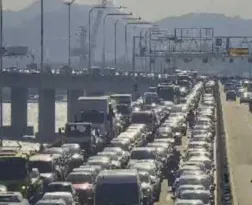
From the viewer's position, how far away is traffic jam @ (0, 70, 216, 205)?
35125 mm

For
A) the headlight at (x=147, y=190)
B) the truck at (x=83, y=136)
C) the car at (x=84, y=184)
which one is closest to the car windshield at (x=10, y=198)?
the car at (x=84, y=184)

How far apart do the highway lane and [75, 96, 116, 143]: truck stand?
7961 mm

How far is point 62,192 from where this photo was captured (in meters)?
37.7

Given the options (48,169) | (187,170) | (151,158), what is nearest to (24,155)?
(48,169)

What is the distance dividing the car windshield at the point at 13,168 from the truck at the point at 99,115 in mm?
26968

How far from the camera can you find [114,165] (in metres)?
49.2

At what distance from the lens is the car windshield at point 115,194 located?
34.3 m

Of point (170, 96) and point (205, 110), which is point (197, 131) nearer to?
A: point (205, 110)

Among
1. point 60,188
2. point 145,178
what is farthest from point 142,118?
point 60,188

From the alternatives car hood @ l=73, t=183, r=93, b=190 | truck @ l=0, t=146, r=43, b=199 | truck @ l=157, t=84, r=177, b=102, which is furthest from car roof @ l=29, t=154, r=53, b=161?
truck @ l=157, t=84, r=177, b=102

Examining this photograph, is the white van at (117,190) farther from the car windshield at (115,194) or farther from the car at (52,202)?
the car at (52,202)

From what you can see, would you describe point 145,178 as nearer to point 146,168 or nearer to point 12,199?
point 146,168

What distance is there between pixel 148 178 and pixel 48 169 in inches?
203

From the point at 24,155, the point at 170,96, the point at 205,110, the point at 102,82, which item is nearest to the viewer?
the point at 24,155
